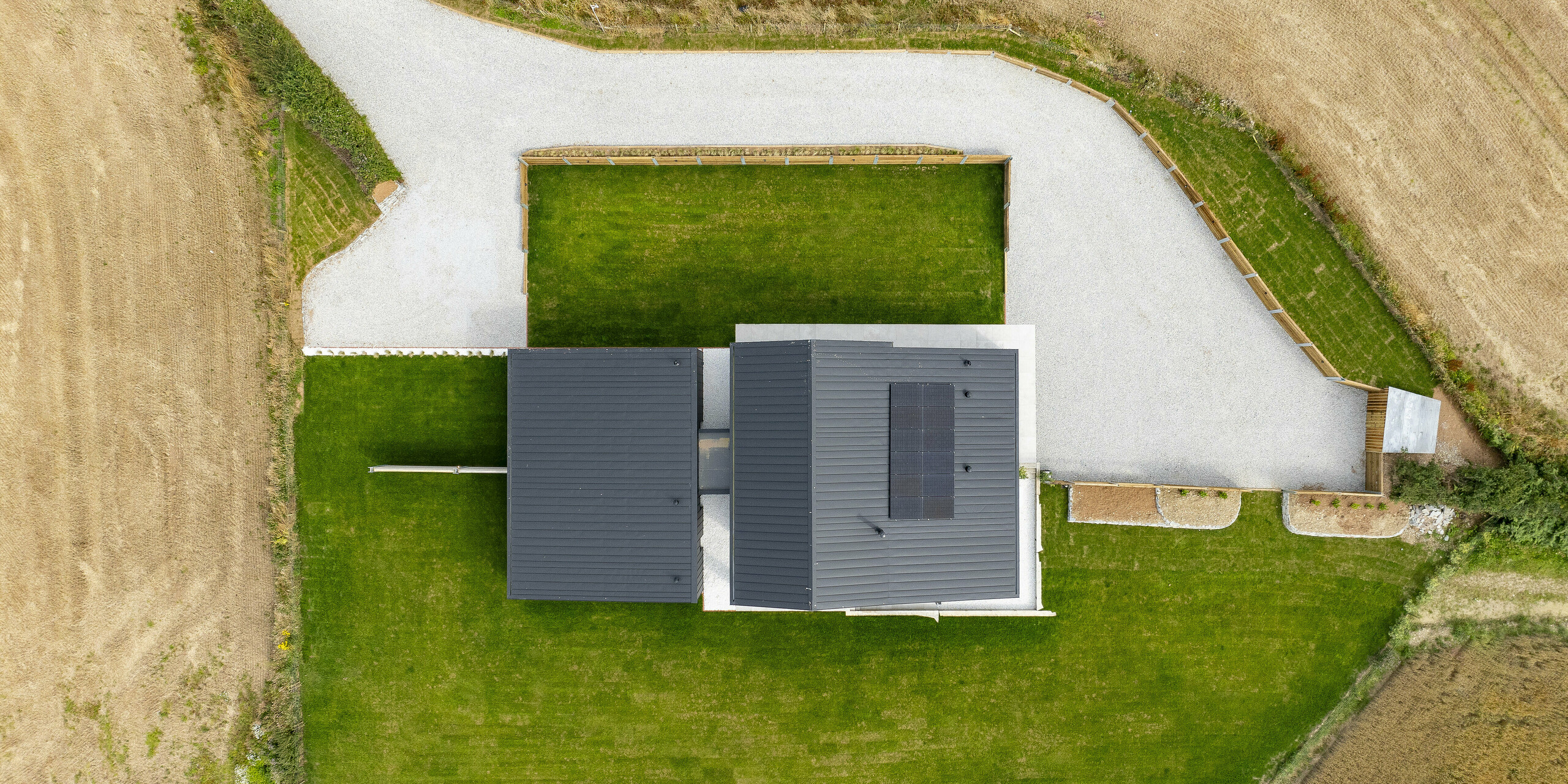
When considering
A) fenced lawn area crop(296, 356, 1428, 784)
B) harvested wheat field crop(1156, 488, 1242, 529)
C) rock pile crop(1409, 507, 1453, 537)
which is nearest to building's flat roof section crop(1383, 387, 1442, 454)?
rock pile crop(1409, 507, 1453, 537)

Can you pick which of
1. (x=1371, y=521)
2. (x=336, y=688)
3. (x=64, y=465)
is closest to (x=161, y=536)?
(x=64, y=465)

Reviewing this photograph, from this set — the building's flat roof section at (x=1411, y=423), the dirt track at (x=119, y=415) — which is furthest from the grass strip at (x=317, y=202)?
the building's flat roof section at (x=1411, y=423)

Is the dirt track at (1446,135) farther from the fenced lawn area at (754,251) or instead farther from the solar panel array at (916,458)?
the solar panel array at (916,458)

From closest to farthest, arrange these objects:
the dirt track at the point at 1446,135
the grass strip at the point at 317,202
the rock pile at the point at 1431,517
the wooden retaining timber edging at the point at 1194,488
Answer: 1. the wooden retaining timber edging at the point at 1194,488
2. the rock pile at the point at 1431,517
3. the dirt track at the point at 1446,135
4. the grass strip at the point at 317,202

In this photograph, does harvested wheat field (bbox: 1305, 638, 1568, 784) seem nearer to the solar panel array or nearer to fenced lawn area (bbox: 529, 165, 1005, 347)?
the solar panel array

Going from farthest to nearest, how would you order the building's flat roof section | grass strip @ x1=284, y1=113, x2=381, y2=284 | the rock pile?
grass strip @ x1=284, y1=113, x2=381, y2=284 < the rock pile < the building's flat roof section

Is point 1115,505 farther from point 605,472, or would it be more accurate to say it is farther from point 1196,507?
point 605,472
